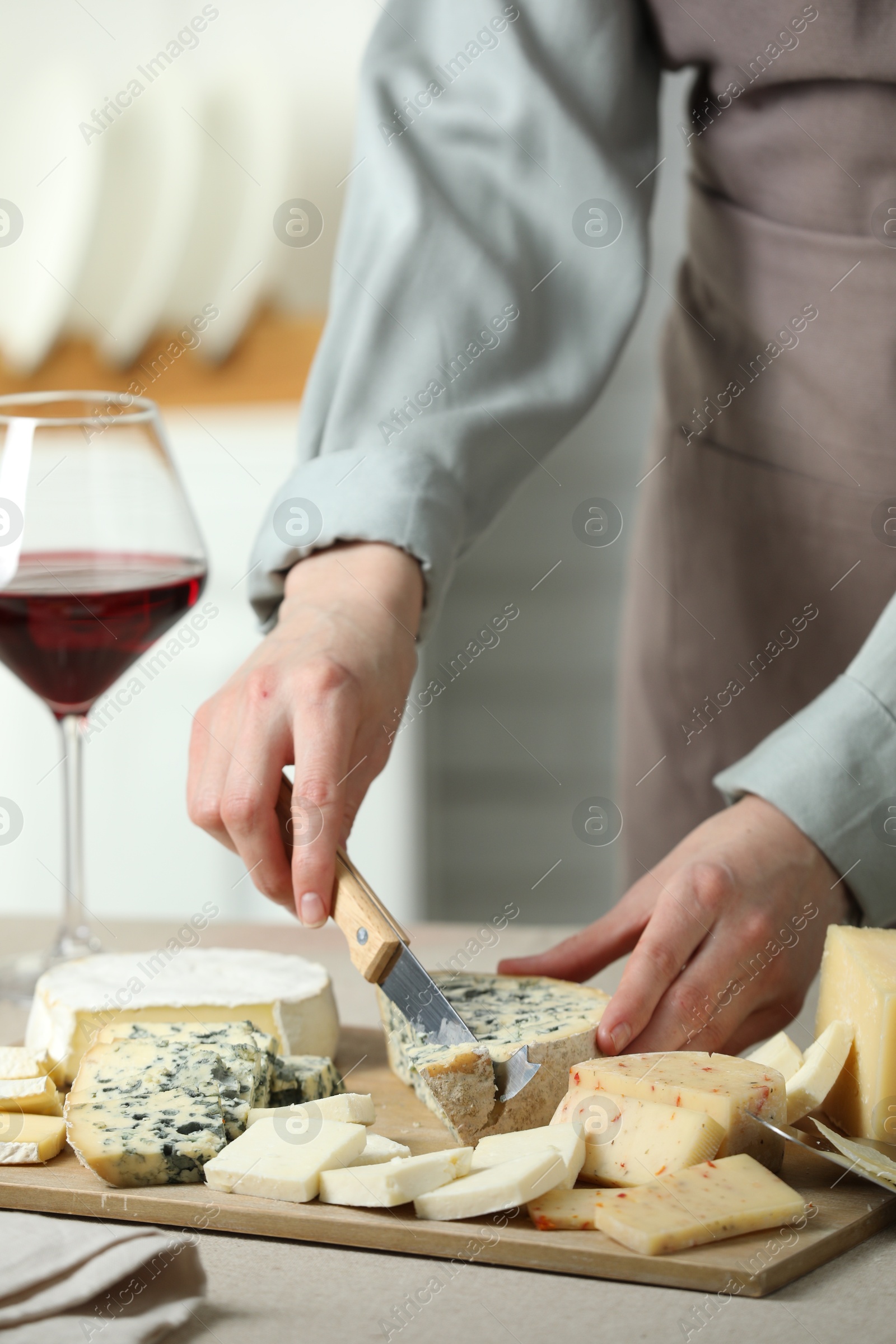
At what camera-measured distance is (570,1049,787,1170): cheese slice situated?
67 centimetres

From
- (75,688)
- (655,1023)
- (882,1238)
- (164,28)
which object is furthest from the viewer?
(164,28)

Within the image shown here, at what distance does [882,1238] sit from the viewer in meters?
0.65

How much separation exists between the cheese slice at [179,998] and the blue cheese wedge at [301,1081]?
53 millimetres

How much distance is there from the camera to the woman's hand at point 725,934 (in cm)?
78

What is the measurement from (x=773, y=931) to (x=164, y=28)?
7.50ft

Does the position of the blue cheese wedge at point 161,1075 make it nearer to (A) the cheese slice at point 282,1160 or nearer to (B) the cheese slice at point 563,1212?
(A) the cheese slice at point 282,1160

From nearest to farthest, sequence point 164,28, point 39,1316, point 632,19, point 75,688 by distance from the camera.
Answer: point 39,1316 → point 75,688 → point 632,19 → point 164,28

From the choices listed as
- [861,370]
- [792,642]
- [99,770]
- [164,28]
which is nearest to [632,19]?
[861,370]

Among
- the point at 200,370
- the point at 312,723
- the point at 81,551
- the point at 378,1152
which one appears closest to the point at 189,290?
the point at 200,370

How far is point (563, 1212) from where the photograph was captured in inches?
24.6

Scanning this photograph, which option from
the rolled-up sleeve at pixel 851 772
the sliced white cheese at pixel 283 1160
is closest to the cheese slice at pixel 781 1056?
the rolled-up sleeve at pixel 851 772

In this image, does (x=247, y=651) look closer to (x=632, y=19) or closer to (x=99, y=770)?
(x=99, y=770)

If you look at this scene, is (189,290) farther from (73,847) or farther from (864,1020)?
(864,1020)

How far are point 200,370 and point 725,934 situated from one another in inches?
66.2
